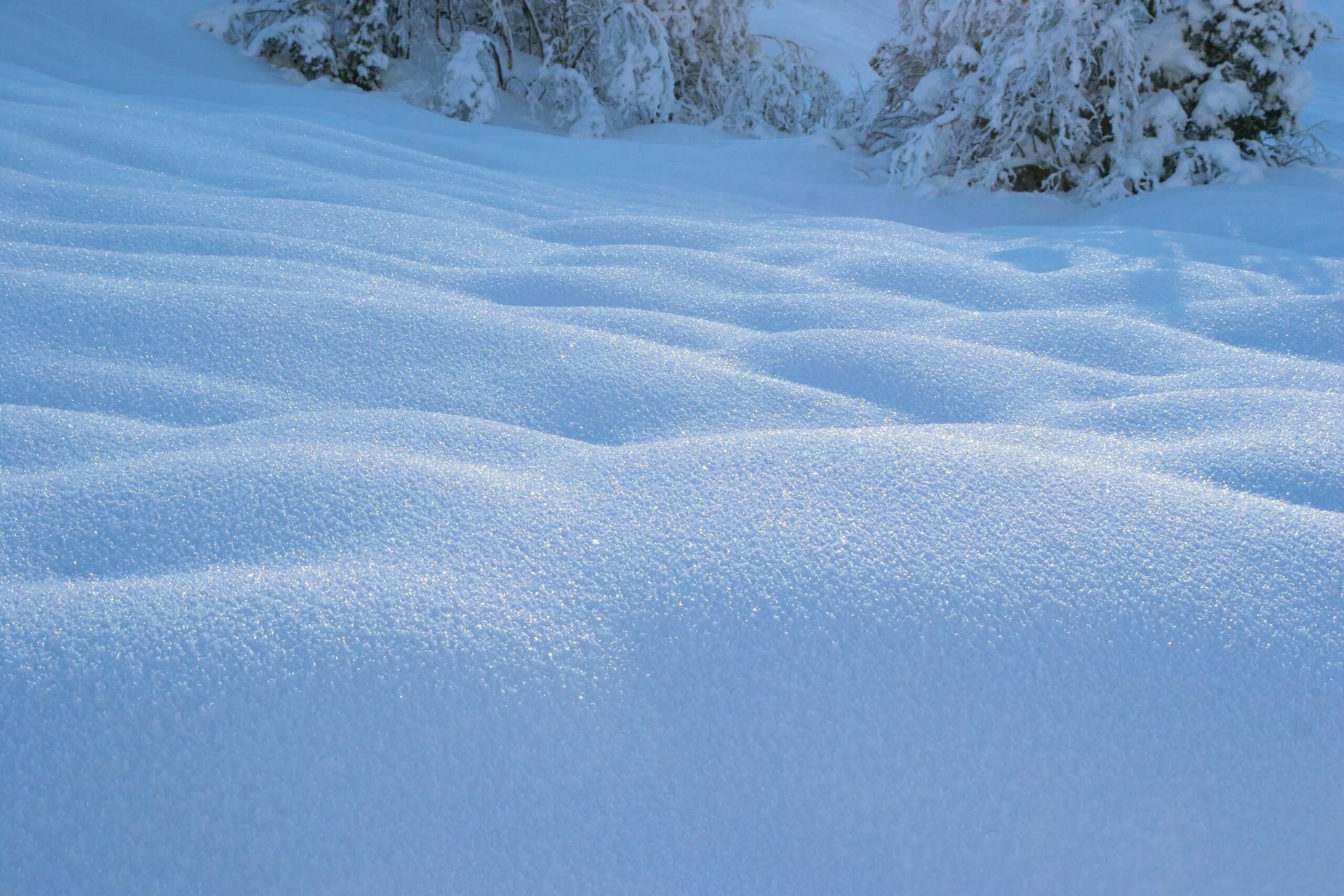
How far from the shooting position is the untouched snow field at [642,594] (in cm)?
81

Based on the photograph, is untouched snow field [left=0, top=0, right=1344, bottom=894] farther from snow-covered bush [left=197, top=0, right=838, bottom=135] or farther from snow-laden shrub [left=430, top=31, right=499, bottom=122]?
snow-covered bush [left=197, top=0, right=838, bottom=135]

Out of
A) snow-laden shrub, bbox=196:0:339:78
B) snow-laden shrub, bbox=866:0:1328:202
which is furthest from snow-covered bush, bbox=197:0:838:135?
snow-laden shrub, bbox=866:0:1328:202

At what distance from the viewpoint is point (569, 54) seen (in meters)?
5.83

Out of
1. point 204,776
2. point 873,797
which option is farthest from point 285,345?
point 873,797

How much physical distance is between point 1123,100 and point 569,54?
308cm

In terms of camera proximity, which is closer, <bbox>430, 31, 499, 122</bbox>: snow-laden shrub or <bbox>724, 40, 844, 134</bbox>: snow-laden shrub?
<bbox>430, 31, 499, 122</bbox>: snow-laden shrub

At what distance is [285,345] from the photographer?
5.25 feet

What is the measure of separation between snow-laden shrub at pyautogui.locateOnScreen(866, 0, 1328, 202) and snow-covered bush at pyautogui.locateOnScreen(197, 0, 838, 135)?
140 centimetres

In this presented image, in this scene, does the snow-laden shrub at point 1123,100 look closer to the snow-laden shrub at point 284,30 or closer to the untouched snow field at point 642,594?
the untouched snow field at point 642,594

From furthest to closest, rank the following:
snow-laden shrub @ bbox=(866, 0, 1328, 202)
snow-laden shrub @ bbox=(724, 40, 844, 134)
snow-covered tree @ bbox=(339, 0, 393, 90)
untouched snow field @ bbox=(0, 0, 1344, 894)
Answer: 1. snow-laden shrub @ bbox=(724, 40, 844, 134)
2. snow-covered tree @ bbox=(339, 0, 393, 90)
3. snow-laden shrub @ bbox=(866, 0, 1328, 202)
4. untouched snow field @ bbox=(0, 0, 1344, 894)

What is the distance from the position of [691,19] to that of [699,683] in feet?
20.1

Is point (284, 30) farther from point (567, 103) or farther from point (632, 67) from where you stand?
point (632, 67)

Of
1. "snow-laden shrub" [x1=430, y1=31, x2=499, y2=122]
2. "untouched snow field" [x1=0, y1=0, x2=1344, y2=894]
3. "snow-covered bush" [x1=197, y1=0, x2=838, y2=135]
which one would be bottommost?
"untouched snow field" [x1=0, y1=0, x2=1344, y2=894]

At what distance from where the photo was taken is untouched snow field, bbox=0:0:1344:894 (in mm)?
808
